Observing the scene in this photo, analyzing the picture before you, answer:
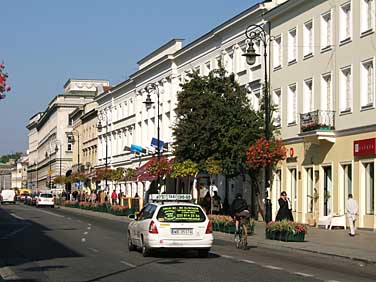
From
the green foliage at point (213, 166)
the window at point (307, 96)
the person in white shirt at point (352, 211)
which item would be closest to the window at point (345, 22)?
the window at point (307, 96)

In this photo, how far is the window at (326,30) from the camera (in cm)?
4069

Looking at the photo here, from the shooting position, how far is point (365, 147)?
3638cm

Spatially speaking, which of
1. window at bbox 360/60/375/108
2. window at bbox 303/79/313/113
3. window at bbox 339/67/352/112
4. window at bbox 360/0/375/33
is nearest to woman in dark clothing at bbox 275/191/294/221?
window at bbox 360/60/375/108

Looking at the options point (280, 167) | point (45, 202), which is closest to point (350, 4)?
point (280, 167)

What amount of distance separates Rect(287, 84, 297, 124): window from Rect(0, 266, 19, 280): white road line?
26.8 metres

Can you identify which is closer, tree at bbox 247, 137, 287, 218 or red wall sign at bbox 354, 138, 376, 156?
red wall sign at bbox 354, 138, 376, 156

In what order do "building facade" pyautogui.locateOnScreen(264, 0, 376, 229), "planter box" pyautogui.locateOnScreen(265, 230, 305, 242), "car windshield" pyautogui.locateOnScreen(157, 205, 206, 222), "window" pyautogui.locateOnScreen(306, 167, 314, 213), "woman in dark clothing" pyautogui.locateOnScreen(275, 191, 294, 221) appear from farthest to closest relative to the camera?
1. "window" pyautogui.locateOnScreen(306, 167, 314, 213)
2. "building facade" pyautogui.locateOnScreen(264, 0, 376, 229)
3. "woman in dark clothing" pyautogui.locateOnScreen(275, 191, 294, 221)
4. "planter box" pyautogui.locateOnScreen(265, 230, 305, 242)
5. "car windshield" pyautogui.locateOnScreen(157, 205, 206, 222)

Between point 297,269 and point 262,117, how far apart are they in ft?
87.6

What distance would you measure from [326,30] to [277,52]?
6577mm

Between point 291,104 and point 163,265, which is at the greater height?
point 291,104

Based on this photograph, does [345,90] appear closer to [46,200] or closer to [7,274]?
[7,274]

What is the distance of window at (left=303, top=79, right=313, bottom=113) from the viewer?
4275 cm

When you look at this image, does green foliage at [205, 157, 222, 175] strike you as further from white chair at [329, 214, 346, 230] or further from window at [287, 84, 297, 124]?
white chair at [329, 214, 346, 230]

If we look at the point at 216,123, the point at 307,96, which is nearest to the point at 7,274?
the point at 307,96
